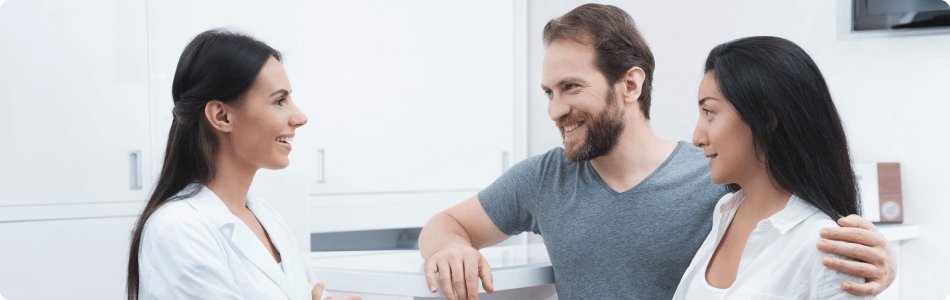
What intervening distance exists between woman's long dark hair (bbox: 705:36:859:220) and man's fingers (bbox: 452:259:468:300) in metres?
0.52

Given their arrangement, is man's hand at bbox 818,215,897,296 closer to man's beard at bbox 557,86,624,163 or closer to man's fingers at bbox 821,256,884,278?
man's fingers at bbox 821,256,884,278

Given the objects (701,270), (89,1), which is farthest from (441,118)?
(701,270)

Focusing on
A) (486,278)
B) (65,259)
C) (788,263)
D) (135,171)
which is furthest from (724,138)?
(65,259)

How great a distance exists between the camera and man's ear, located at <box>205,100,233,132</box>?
3.34 ft

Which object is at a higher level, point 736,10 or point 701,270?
point 736,10

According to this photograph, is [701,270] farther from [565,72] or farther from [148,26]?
[148,26]

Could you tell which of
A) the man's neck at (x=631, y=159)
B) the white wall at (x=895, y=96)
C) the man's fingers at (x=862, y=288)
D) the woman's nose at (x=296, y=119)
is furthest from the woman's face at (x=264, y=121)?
the white wall at (x=895, y=96)

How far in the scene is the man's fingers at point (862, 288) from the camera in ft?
2.59

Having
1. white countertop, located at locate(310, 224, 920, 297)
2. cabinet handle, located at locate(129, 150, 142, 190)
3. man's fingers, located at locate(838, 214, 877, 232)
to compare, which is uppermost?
man's fingers, located at locate(838, 214, 877, 232)

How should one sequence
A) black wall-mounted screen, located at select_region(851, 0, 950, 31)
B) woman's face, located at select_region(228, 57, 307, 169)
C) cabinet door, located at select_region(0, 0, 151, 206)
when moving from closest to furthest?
woman's face, located at select_region(228, 57, 307, 169) → black wall-mounted screen, located at select_region(851, 0, 950, 31) → cabinet door, located at select_region(0, 0, 151, 206)

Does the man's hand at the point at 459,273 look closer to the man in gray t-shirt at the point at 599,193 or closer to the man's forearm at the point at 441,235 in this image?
the man in gray t-shirt at the point at 599,193

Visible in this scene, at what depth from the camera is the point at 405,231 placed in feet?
8.48

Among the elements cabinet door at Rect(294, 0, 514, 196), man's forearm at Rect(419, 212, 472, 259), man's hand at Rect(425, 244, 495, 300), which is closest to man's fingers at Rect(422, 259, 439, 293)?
man's hand at Rect(425, 244, 495, 300)

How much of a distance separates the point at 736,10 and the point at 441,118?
1.13m
